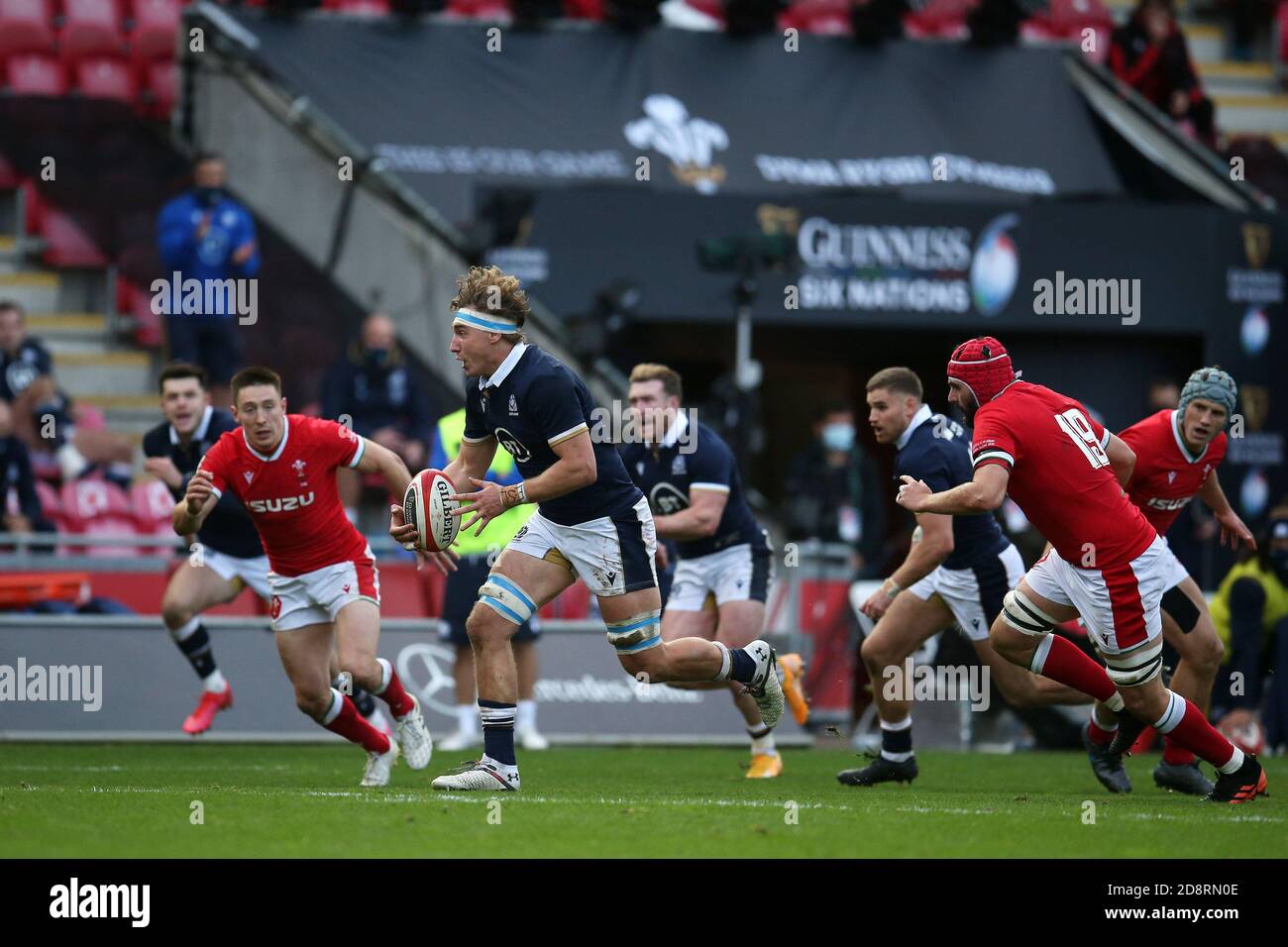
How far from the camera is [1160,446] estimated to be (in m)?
10.2

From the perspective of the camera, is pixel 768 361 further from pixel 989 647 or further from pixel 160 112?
pixel 989 647

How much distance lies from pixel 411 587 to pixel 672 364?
551 centimetres

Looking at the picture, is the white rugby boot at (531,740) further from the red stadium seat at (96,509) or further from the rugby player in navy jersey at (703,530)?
the red stadium seat at (96,509)

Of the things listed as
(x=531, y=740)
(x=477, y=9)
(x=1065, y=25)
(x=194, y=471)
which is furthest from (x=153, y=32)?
(x=1065, y=25)

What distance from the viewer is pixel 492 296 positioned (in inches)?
337

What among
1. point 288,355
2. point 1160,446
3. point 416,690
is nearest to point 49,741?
point 416,690

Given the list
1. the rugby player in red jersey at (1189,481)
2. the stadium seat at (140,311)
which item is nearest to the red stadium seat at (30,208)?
the stadium seat at (140,311)

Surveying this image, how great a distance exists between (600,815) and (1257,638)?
26.2 feet

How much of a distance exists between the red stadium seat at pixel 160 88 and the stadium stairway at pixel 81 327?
1.62 metres

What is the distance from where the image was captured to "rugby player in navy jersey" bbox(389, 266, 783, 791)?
8.51 meters

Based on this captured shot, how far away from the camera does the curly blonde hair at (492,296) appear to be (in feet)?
28.1

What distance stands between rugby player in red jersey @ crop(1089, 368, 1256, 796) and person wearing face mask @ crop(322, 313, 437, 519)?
7.28 meters

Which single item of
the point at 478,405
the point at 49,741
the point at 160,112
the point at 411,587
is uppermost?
the point at 160,112

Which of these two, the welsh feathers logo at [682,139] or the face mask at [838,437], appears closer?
the face mask at [838,437]
